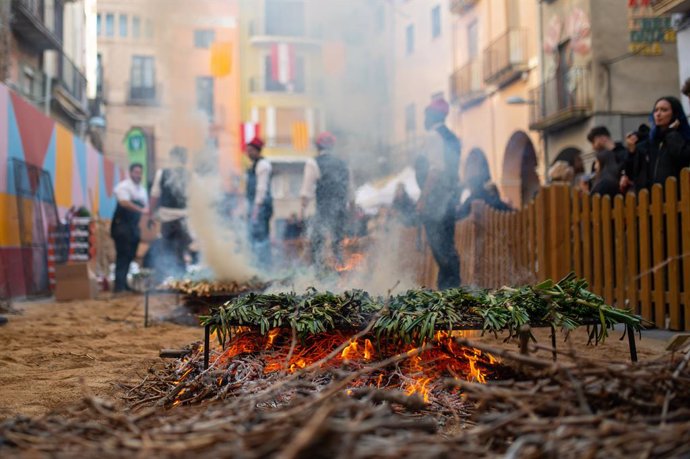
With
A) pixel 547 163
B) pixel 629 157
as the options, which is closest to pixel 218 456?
pixel 629 157

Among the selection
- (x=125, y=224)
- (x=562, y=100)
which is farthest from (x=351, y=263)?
(x=562, y=100)

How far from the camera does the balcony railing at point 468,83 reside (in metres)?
25.2

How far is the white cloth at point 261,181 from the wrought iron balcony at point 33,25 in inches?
486

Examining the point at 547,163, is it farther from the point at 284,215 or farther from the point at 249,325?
the point at 284,215

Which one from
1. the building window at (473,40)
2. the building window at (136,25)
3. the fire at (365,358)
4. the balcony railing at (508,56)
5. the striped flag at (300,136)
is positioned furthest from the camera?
the striped flag at (300,136)

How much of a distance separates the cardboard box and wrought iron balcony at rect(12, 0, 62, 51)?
10.8 m

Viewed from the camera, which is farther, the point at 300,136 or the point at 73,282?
the point at 300,136

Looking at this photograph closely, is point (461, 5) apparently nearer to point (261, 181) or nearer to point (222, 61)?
point (222, 61)

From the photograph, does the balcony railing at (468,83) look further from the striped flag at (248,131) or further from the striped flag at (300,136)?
the striped flag at (248,131)

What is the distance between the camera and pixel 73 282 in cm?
1124

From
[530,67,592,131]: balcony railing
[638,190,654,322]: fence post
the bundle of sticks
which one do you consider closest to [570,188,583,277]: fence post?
[638,190,654,322]: fence post

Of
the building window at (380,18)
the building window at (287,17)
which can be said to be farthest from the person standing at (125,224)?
the building window at (287,17)

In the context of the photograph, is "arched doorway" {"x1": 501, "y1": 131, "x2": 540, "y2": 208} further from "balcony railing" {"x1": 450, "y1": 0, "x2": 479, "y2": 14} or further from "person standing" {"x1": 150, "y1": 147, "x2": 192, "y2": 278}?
"person standing" {"x1": 150, "y1": 147, "x2": 192, "y2": 278}

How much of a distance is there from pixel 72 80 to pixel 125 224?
16622 millimetres
